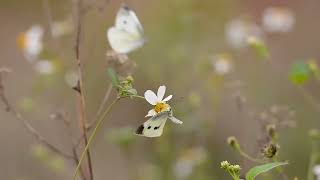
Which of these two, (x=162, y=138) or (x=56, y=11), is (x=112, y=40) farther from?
(x=56, y=11)

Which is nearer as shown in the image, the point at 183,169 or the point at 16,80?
the point at 183,169

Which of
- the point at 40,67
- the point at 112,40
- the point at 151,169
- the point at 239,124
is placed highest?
the point at 112,40

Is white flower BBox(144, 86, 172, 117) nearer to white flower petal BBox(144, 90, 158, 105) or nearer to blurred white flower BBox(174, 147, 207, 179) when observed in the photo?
white flower petal BBox(144, 90, 158, 105)

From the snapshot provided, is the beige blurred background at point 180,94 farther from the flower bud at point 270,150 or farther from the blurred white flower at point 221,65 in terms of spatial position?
the flower bud at point 270,150

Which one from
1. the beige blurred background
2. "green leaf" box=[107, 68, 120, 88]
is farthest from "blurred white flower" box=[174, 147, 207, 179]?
"green leaf" box=[107, 68, 120, 88]

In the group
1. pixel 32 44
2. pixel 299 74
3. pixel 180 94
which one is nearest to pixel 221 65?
pixel 180 94

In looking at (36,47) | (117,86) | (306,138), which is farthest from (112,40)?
(306,138)
